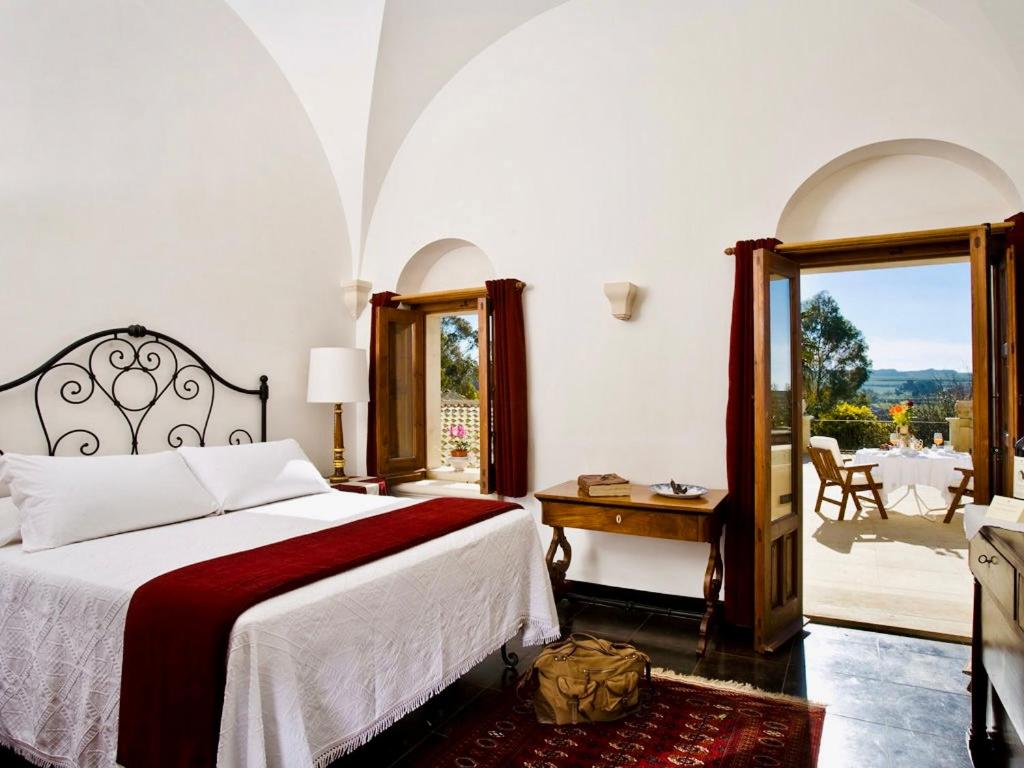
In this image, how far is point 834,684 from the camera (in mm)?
2914

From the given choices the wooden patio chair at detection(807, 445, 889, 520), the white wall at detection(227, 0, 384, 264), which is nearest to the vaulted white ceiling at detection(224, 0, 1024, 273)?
the white wall at detection(227, 0, 384, 264)

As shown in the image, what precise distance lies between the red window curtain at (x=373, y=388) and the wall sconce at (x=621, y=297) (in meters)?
1.69

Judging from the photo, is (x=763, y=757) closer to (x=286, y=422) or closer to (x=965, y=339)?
(x=286, y=422)

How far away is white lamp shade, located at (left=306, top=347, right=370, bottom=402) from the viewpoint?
170 inches

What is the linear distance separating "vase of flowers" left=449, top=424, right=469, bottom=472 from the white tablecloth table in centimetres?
387

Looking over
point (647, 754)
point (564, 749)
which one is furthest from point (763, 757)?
point (564, 749)

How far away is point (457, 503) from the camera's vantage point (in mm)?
3225

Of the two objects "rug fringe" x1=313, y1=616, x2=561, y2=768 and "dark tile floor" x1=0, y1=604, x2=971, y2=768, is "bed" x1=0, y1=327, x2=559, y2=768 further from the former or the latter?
"dark tile floor" x1=0, y1=604, x2=971, y2=768

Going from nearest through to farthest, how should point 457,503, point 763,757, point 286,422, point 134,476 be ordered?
point 763,757, point 134,476, point 457,503, point 286,422

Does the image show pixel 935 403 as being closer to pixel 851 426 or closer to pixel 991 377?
pixel 851 426

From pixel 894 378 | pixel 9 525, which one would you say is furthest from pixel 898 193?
pixel 894 378

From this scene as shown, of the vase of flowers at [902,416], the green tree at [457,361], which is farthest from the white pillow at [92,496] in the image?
the vase of flowers at [902,416]

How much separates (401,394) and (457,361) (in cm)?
63

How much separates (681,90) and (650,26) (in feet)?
1.49
